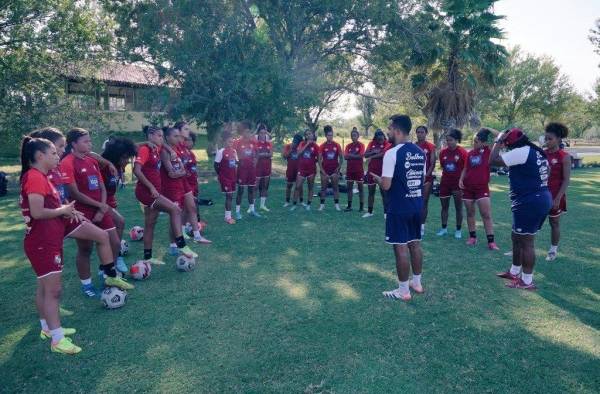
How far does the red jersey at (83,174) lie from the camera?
5066mm

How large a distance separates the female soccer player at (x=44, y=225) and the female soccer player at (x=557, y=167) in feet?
22.3

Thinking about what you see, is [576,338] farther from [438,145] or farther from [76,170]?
[438,145]

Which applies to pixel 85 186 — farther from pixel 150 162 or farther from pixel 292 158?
pixel 292 158

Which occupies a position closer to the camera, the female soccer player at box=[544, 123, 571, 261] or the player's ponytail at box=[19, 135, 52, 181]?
the player's ponytail at box=[19, 135, 52, 181]

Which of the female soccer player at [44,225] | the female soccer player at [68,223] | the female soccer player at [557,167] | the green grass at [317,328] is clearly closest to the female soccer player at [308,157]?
the green grass at [317,328]

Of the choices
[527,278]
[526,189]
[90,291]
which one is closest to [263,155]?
[90,291]

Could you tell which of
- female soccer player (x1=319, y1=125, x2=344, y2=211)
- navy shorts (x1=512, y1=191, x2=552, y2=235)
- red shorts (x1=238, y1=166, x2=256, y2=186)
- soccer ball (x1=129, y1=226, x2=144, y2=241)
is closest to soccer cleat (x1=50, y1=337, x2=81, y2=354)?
soccer ball (x1=129, y1=226, x2=144, y2=241)

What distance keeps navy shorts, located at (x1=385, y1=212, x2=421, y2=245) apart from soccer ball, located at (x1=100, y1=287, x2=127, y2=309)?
3464 mm

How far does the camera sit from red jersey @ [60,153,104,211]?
5066mm

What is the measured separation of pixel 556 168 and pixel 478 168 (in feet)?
4.33

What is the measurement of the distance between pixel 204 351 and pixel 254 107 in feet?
44.3

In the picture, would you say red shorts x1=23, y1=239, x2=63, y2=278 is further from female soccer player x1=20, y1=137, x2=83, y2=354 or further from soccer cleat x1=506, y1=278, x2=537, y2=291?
soccer cleat x1=506, y1=278, x2=537, y2=291

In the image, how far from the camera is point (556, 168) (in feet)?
21.7

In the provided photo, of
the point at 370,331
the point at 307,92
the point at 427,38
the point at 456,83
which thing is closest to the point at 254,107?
the point at 307,92
